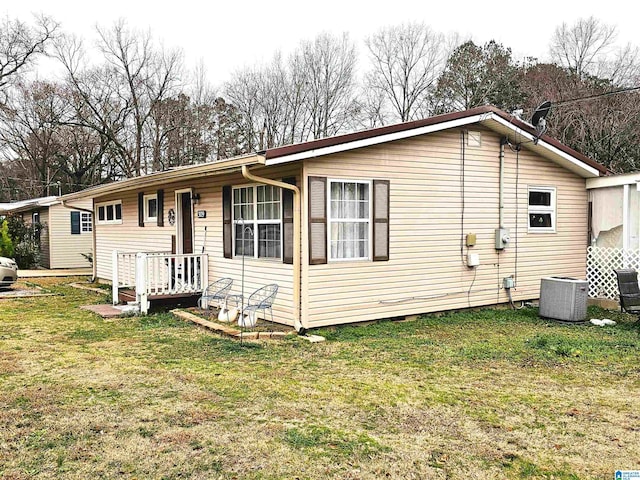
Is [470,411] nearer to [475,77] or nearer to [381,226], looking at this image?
[381,226]

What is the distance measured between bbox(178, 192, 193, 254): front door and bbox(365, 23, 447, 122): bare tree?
17.8 m

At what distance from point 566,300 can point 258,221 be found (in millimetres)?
5162

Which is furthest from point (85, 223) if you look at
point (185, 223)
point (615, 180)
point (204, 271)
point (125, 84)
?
point (615, 180)

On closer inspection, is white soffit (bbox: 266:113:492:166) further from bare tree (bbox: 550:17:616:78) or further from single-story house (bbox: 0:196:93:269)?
bare tree (bbox: 550:17:616:78)

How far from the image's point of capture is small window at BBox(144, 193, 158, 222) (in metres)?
12.3

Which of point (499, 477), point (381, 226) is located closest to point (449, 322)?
point (381, 226)

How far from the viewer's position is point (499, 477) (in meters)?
3.43

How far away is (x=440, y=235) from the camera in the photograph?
927 centimetres

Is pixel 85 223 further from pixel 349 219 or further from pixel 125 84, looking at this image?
pixel 349 219

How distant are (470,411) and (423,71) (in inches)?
982

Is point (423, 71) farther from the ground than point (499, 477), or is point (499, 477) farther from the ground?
point (423, 71)

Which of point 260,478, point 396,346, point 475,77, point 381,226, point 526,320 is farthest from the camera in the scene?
point 475,77

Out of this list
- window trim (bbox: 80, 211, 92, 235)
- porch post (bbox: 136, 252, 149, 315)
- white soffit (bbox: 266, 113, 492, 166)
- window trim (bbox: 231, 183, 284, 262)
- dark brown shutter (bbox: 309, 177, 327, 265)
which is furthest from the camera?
window trim (bbox: 80, 211, 92, 235)

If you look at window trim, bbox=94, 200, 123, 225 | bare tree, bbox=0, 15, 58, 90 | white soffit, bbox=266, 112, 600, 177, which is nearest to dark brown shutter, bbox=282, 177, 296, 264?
white soffit, bbox=266, 112, 600, 177
